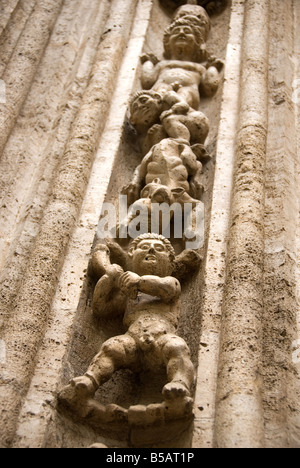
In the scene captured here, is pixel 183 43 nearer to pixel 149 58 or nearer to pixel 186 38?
pixel 186 38

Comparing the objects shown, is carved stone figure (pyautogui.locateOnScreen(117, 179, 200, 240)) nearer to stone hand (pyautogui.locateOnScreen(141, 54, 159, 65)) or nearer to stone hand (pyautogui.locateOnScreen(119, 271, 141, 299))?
stone hand (pyautogui.locateOnScreen(119, 271, 141, 299))

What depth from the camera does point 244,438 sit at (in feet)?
5.95

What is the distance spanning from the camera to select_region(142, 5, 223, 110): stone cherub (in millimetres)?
3373

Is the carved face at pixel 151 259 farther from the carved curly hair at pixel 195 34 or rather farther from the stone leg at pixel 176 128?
the carved curly hair at pixel 195 34

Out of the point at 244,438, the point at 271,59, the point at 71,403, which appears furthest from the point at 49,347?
the point at 271,59

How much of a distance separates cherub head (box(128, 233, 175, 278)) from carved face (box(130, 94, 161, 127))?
0.93 metres

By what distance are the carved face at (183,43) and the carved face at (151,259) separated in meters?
1.72

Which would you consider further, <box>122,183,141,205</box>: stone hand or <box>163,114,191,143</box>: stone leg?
<box>163,114,191,143</box>: stone leg

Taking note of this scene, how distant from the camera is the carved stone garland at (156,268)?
6.57 ft

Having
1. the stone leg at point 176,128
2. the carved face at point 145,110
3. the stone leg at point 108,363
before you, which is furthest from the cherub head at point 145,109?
the stone leg at point 108,363

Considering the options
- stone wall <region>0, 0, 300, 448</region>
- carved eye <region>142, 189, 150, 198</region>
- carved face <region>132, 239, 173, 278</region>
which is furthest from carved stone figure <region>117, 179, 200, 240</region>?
carved face <region>132, 239, 173, 278</region>

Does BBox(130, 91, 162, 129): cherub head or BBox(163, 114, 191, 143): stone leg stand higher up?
BBox(130, 91, 162, 129): cherub head

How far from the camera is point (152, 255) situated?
7.78 ft
